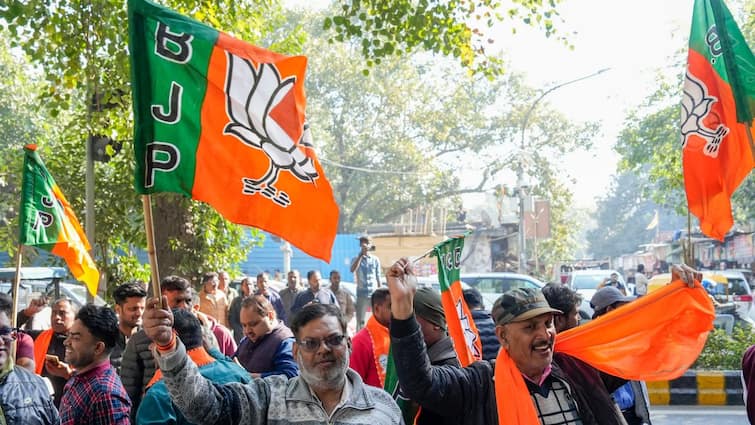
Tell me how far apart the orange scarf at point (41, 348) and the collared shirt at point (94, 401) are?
6.73ft

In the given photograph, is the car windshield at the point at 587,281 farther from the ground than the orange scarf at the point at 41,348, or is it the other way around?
the car windshield at the point at 587,281

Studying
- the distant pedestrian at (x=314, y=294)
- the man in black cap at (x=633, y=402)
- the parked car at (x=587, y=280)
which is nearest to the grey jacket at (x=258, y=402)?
the man in black cap at (x=633, y=402)

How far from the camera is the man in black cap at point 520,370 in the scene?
12.0 feet

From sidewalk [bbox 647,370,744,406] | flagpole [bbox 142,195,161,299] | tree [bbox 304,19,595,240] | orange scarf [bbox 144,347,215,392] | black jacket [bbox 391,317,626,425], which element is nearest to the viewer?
flagpole [bbox 142,195,161,299]

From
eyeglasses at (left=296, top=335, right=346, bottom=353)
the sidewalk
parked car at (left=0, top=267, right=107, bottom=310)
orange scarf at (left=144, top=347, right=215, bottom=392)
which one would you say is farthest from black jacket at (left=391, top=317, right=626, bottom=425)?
parked car at (left=0, top=267, right=107, bottom=310)

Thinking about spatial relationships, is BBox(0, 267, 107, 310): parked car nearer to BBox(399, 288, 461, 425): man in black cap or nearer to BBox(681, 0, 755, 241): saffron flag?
BBox(399, 288, 461, 425): man in black cap

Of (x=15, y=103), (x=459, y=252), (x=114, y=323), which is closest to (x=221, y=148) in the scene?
(x=114, y=323)

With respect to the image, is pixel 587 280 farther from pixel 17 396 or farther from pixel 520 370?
pixel 17 396

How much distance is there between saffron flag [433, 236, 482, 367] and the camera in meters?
4.86

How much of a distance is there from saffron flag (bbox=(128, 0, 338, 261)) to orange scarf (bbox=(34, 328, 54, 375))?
2800 millimetres

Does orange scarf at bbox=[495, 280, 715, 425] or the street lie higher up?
orange scarf at bbox=[495, 280, 715, 425]

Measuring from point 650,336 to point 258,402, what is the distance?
2.20 meters

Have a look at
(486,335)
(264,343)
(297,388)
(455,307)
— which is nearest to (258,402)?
(297,388)

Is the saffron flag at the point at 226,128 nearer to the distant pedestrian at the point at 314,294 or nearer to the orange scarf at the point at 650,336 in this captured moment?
the orange scarf at the point at 650,336
